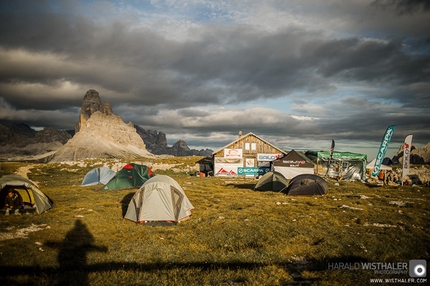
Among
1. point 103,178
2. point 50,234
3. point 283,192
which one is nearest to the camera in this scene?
point 50,234

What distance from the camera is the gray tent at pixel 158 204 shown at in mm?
14375

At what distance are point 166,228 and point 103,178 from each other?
2130cm

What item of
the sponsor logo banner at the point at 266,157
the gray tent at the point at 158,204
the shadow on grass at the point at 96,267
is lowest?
the shadow on grass at the point at 96,267

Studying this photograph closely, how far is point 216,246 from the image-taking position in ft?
35.6

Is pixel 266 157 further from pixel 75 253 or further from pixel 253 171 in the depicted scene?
pixel 75 253

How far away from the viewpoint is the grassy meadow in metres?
7.73

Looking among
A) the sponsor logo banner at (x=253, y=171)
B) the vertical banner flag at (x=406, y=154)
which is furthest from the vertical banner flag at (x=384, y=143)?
the sponsor logo banner at (x=253, y=171)

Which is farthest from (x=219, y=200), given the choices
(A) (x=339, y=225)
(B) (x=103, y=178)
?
(B) (x=103, y=178)

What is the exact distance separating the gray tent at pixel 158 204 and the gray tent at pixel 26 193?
20.2 ft

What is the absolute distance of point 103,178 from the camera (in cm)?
3142

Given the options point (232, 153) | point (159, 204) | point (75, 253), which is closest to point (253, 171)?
point (232, 153)

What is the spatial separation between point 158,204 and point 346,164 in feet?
115

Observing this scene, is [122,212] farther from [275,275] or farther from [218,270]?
[275,275]

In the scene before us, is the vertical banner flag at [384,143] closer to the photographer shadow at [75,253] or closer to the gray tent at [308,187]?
the gray tent at [308,187]
